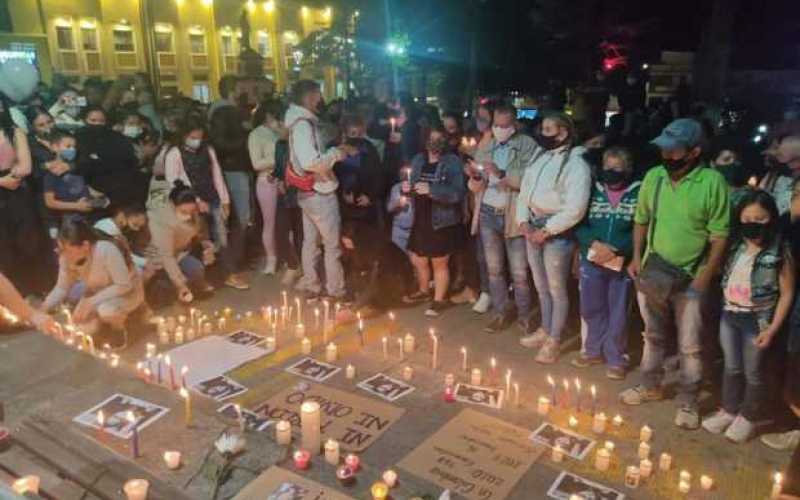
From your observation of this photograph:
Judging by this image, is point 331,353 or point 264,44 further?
point 264,44

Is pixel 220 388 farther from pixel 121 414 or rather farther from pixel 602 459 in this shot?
pixel 602 459

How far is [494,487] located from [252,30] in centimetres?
4107

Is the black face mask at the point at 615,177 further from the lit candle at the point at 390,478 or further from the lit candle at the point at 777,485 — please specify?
the lit candle at the point at 390,478

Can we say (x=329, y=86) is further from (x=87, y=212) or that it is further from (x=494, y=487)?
(x=494, y=487)

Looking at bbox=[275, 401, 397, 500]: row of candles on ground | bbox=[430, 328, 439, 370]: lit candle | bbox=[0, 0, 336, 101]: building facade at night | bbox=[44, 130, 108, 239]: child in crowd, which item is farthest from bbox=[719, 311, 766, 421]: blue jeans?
bbox=[0, 0, 336, 101]: building facade at night

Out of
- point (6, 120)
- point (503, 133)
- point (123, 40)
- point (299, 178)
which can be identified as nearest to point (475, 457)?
point (503, 133)

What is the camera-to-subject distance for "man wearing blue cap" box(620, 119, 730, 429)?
4418 millimetres

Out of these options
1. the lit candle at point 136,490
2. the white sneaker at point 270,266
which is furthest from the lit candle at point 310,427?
the white sneaker at point 270,266

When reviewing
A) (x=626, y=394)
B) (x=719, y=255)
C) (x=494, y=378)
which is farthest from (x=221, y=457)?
(x=719, y=255)

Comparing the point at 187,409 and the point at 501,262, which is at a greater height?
the point at 501,262

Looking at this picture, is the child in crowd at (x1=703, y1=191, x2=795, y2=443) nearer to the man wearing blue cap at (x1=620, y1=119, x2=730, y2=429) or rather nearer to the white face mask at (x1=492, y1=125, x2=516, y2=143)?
the man wearing blue cap at (x1=620, y1=119, x2=730, y2=429)

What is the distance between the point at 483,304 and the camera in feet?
23.1

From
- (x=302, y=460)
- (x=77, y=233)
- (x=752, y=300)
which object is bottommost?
(x=302, y=460)

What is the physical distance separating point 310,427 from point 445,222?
3168 mm
